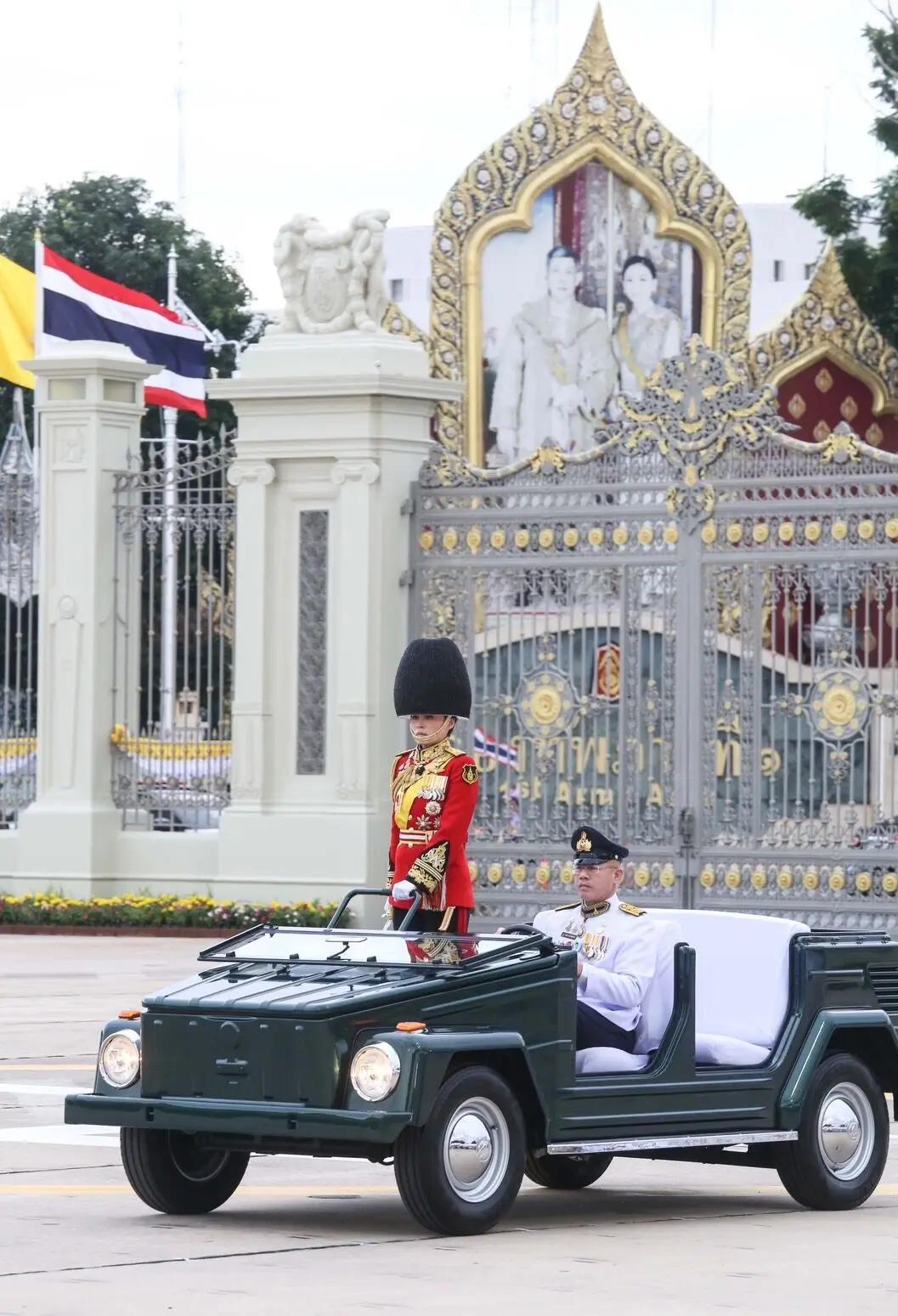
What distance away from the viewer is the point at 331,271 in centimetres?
2055

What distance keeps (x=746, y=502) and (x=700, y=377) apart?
939 millimetres

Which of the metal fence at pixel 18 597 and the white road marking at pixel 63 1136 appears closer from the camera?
the white road marking at pixel 63 1136

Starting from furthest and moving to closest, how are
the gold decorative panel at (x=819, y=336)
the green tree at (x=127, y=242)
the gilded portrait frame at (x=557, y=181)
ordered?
the green tree at (x=127, y=242) < the gold decorative panel at (x=819, y=336) < the gilded portrait frame at (x=557, y=181)

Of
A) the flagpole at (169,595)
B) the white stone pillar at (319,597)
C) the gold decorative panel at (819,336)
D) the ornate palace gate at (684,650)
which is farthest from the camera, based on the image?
the gold decorative panel at (819,336)

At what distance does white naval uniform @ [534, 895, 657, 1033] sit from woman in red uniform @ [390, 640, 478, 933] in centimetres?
36

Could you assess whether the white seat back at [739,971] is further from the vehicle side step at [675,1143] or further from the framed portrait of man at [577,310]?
the framed portrait of man at [577,310]

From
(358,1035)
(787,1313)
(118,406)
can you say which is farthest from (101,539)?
(787,1313)

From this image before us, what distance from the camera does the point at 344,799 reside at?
20.0m

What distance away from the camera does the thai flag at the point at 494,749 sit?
19969 millimetres

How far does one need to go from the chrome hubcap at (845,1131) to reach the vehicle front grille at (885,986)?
39cm

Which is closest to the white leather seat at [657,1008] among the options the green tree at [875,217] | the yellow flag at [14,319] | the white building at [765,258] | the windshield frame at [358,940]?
the windshield frame at [358,940]

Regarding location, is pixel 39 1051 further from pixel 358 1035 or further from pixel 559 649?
pixel 559 649

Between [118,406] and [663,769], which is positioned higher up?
[118,406]

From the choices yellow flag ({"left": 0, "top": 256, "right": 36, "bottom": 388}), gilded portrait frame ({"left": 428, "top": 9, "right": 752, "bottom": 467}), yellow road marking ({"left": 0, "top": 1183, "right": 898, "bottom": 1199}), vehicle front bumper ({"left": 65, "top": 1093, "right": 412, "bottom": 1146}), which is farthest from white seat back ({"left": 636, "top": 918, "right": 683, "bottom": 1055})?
gilded portrait frame ({"left": 428, "top": 9, "right": 752, "bottom": 467})
